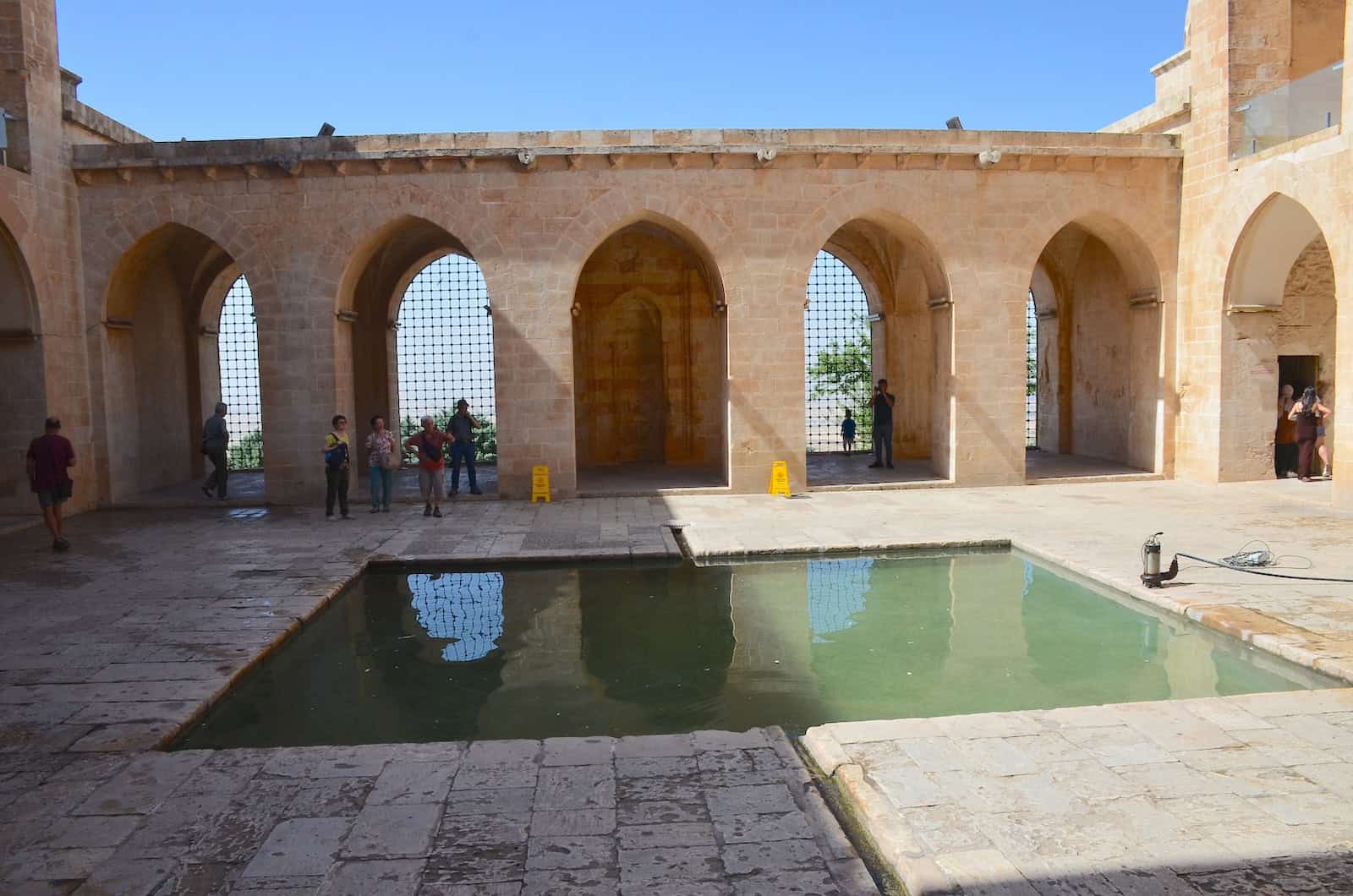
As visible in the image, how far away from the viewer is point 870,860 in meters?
3.45

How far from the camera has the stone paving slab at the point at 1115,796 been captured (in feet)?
10.5

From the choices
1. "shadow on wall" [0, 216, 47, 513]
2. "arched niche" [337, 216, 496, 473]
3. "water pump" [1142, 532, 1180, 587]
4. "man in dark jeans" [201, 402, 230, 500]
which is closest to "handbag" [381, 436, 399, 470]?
"arched niche" [337, 216, 496, 473]

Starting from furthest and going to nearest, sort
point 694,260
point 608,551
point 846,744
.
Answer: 1. point 694,260
2. point 608,551
3. point 846,744

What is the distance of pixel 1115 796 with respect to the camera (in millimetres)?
3775

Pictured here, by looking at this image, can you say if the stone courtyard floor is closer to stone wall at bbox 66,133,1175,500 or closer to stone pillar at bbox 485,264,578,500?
stone pillar at bbox 485,264,578,500

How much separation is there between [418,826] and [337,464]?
8.30 meters

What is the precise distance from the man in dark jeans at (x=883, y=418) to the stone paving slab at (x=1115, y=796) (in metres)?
10.4

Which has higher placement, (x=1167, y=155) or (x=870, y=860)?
(x=1167, y=155)

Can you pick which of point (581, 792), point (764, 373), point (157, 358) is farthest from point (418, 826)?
point (157, 358)

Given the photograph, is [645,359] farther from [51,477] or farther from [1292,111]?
[1292,111]

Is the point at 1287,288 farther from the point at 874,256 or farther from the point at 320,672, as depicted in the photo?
the point at 320,672

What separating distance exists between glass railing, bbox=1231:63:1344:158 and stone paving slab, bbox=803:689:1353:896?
28.4ft

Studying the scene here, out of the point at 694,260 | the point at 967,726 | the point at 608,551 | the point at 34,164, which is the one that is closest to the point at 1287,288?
the point at 694,260

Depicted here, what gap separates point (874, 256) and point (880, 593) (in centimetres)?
1011
